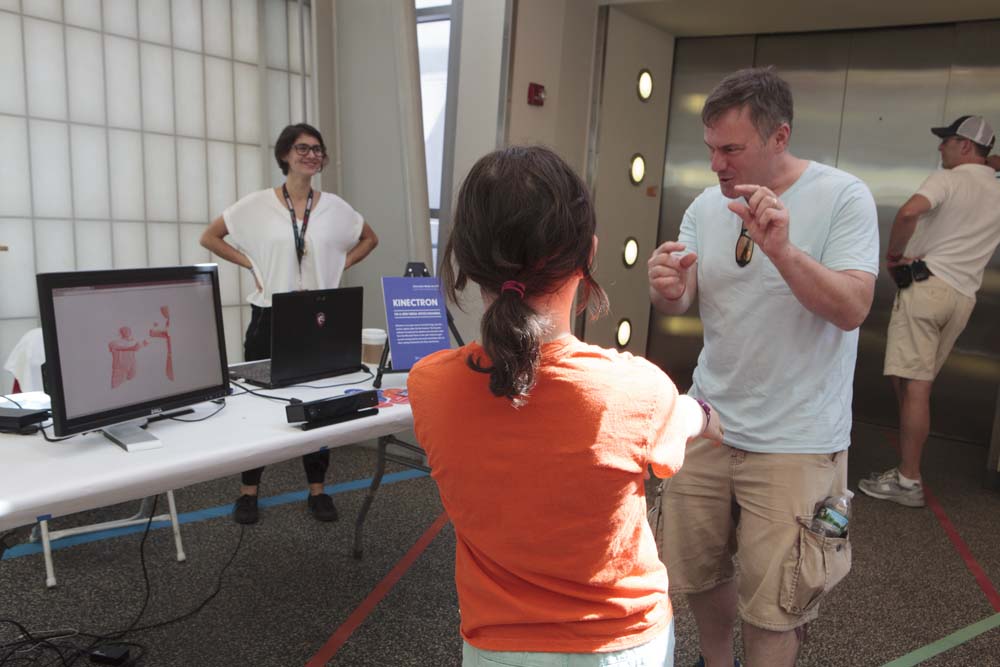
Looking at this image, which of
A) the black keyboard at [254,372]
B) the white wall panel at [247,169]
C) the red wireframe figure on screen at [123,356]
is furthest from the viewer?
the white wall panel at [247,169]

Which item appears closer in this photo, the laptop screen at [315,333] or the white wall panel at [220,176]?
the laptop screen at [315,333]

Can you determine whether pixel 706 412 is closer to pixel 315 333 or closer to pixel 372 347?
pixel 315 333

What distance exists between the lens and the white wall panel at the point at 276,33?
4.62 metres

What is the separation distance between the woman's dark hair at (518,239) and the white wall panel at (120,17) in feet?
12.8

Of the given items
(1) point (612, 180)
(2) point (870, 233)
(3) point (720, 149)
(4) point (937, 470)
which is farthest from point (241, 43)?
(4) point (937, 470)

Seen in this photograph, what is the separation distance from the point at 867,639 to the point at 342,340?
2.10 m

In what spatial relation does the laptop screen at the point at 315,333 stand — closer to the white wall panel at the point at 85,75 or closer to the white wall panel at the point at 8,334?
the white wall panel at the point at 8,334

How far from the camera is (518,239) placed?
3.15 ft

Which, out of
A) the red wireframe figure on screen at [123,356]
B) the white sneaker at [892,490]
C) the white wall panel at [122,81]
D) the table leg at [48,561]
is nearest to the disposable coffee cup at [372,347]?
the red wireframe figure on screen at [123,356]

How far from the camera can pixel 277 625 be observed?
2.54 meters

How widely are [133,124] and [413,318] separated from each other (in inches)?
99.5

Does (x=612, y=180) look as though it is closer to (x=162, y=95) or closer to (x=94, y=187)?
(x=162, y=95)

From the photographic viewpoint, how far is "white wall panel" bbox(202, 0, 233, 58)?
4.38 meters

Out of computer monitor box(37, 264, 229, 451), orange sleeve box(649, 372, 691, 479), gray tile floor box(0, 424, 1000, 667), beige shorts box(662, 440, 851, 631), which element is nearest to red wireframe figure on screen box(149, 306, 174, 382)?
computer monitor box(37, 264, 229, 451)
